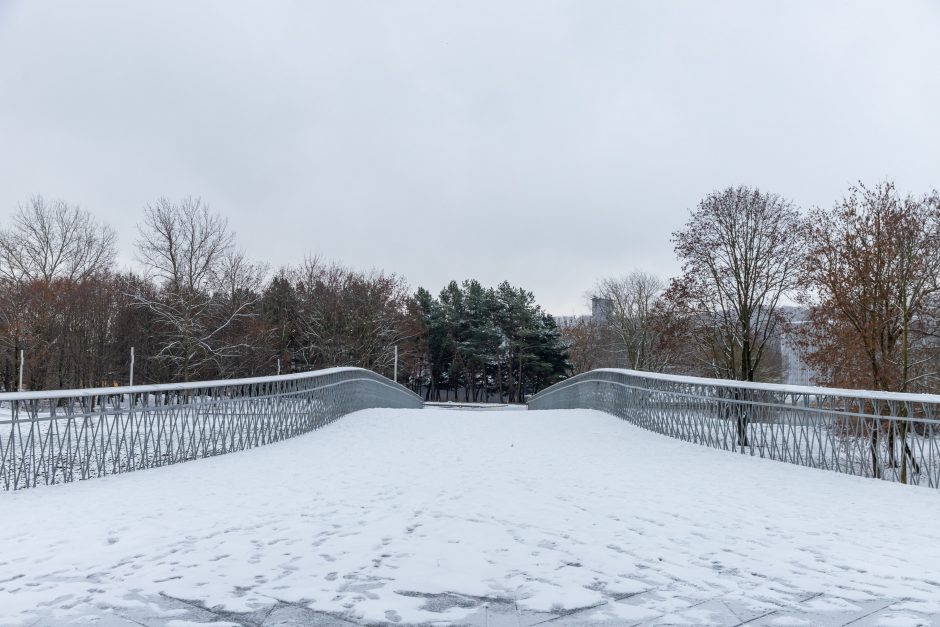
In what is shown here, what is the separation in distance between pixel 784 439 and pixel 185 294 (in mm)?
32511

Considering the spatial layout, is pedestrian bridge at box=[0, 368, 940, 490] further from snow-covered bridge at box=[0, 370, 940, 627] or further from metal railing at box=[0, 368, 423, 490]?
snow-covered bridge at box=[0, 370, 940, 627]

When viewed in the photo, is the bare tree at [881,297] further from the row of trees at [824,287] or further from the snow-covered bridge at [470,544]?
the snow-covered bridge at [470,544]

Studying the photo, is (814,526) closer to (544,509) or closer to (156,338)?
(544,509)

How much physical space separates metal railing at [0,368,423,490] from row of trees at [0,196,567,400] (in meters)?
22.3

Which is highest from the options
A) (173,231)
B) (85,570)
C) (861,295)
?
(173,231)

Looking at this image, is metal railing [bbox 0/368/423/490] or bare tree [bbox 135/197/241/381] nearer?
metal railing [bbox 0/368/423/490]

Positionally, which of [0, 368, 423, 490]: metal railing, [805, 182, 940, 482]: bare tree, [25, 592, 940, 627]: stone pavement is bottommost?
[25, 592, 940, 627]: stone pavement

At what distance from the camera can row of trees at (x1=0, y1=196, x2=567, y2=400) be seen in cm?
3622

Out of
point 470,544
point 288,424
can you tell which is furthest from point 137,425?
point 470,544

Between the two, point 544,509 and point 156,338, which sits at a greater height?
point 156,338

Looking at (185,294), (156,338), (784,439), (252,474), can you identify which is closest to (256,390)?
(252,474)

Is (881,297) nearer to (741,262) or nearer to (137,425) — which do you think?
(741,262)

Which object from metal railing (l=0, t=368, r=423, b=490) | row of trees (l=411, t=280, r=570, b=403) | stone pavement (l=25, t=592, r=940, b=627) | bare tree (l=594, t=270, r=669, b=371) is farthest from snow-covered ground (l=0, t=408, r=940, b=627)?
row of trees (l=411, t=280, r=570, b=403)

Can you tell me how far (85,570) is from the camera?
382 cm
